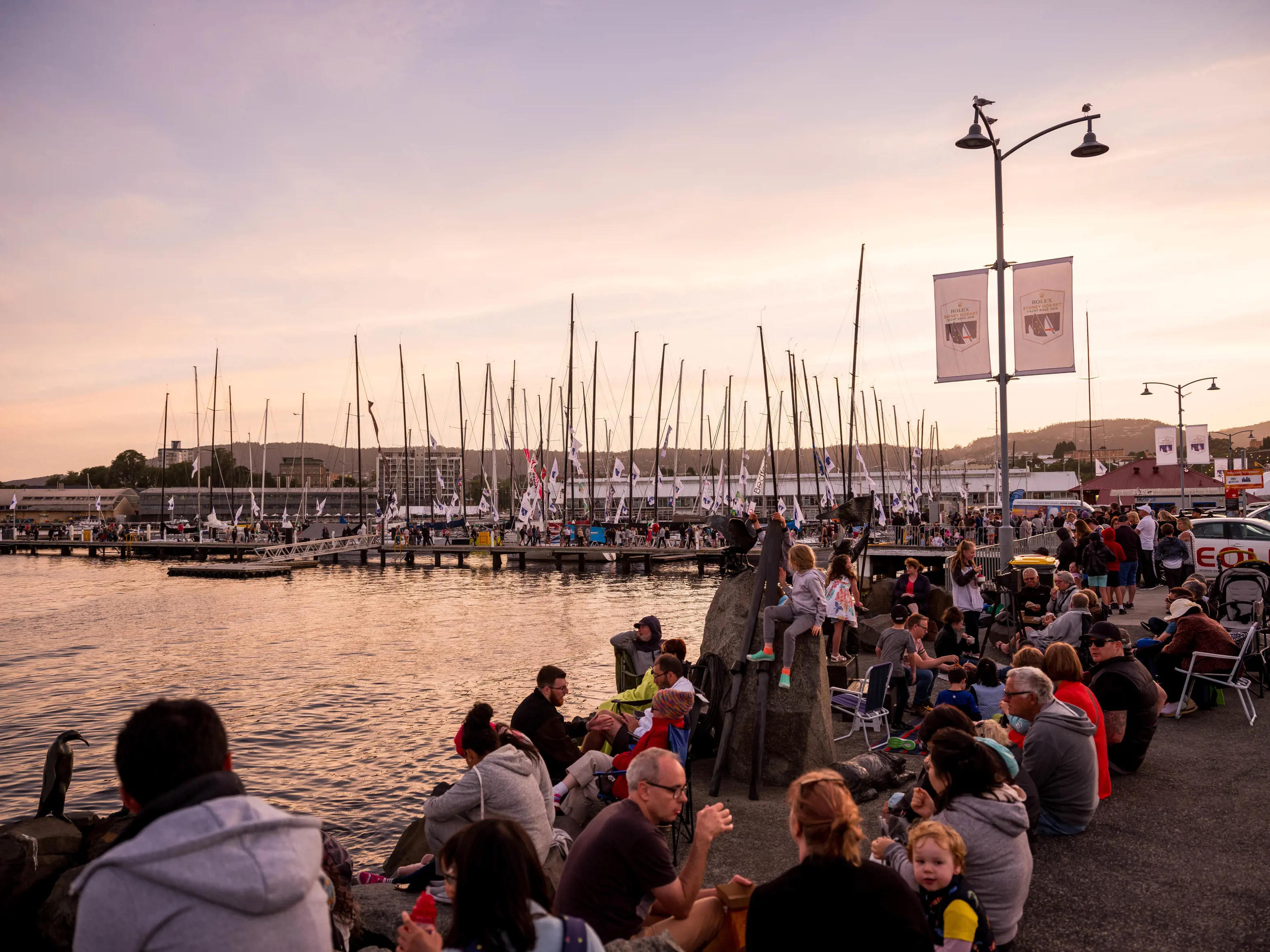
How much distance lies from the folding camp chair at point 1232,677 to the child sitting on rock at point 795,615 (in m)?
5.04

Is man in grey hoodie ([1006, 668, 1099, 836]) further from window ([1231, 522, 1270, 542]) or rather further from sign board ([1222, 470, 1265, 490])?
sign board ([1222, 470, 1265, 490])

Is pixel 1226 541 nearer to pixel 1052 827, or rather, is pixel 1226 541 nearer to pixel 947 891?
pixel 1052 827

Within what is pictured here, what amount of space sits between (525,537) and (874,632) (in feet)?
162

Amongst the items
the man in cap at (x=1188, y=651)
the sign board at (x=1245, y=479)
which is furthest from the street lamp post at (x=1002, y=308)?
the sign board at (x=1245, y=479)

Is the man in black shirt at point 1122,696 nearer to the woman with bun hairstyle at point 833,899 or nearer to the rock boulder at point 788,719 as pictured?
the rock boulder at point 788,719

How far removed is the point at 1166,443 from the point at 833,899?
51680 mm

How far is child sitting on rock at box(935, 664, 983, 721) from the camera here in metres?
8.94

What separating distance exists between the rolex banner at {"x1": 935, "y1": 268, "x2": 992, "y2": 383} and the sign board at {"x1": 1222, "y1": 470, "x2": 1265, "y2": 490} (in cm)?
4331

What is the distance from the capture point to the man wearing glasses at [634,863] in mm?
4375

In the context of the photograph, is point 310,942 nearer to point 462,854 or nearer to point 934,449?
point 462,854

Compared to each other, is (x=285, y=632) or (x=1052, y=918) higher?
(x=1052, y=918)

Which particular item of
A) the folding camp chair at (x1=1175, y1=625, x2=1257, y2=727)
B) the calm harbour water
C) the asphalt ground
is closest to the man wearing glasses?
the asphalt ground

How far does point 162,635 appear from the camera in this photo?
30.4 meters

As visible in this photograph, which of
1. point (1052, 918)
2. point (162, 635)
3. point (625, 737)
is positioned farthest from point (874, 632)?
point (162, 635)
